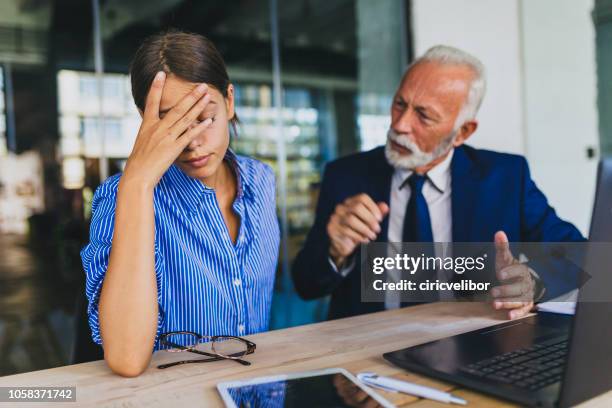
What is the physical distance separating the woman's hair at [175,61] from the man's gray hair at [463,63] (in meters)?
0.85

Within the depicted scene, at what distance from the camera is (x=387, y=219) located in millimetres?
1677

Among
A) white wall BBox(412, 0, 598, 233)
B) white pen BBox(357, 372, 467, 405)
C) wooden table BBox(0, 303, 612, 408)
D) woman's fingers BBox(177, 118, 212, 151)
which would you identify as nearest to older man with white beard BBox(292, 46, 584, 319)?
wooden table BBox(0, 303, 612, 408)

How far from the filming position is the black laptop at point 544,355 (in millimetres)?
613

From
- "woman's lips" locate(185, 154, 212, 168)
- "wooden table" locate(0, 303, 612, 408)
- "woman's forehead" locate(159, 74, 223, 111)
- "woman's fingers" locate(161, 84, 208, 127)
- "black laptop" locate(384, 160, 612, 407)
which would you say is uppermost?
"woman's forehead" locate(159, 74, 223, 111)

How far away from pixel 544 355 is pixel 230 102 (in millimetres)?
908

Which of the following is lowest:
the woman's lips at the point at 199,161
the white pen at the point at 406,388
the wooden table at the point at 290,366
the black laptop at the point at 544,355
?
the wooden table at the point at 290,366

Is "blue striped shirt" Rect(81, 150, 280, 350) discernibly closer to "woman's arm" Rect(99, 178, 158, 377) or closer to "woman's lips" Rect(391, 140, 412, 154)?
"woman's arm" Rect(99, 178, 158, 377)

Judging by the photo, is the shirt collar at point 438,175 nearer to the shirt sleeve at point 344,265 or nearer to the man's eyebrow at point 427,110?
the man's eyebrow at point 427,110

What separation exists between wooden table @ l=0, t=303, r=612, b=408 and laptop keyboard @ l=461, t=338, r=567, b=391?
0.16 ft

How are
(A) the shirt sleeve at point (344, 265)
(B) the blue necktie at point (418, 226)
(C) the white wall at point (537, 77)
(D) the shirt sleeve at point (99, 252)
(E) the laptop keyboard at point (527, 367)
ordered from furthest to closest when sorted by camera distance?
(C) the white wall at point (537, 77) < (B) the blue necktie at point (418, 226) < (A) the shirt sleeve at point (344, 265) < (D) the shirt sleeve at point (99, 252) < (E) the laptop keyboard at point (527, 367)

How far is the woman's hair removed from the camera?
1149 mm

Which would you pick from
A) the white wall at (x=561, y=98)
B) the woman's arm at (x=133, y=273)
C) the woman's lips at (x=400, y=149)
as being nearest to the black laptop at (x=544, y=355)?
the woman's arm at (x=133, y=273)

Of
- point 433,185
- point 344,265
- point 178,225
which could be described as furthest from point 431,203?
point 178,225

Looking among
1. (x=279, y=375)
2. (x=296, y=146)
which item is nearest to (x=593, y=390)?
(x=279, y=375)
